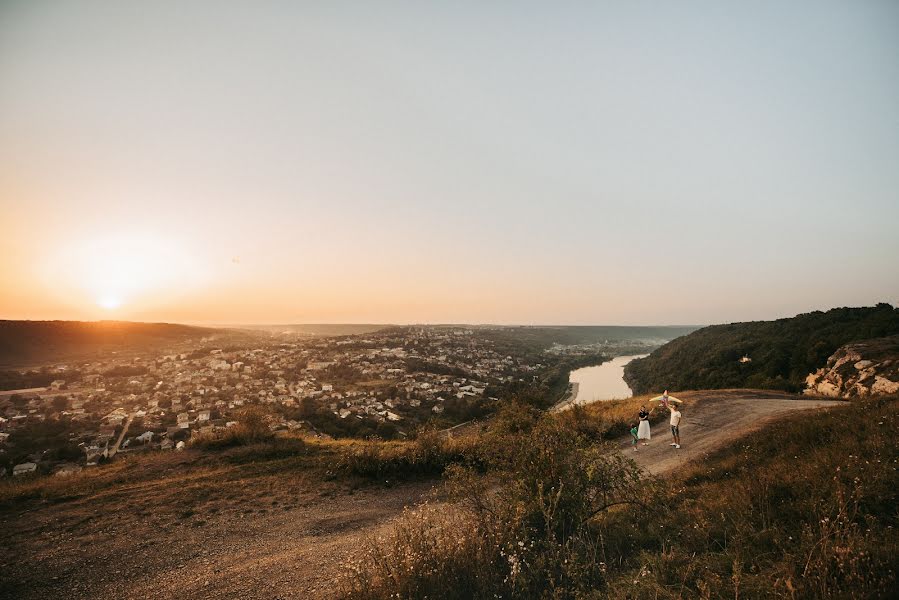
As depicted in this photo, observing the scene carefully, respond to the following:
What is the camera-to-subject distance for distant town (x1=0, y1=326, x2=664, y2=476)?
18.7 meters

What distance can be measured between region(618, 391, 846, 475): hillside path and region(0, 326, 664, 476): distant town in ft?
27.1

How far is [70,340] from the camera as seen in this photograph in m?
52.6

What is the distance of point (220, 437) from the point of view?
14.4 m

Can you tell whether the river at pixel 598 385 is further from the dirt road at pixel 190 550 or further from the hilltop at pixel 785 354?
the dirt road at pixel 190 550

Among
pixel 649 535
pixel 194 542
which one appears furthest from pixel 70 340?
pixel 649 535

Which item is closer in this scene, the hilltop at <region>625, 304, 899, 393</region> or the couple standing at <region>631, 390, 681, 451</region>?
the couple standing at <region>631, 390, 681, 451</region>

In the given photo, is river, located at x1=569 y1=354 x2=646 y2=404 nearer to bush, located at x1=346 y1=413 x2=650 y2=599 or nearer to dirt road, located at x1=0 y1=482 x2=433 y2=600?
dirt road, located at x1=0 y1=482 x2=433 y2=600

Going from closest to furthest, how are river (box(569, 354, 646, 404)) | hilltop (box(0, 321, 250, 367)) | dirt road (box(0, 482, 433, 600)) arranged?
1. dirt road (box(0, 482, 433, 600))
2. hilltop (box(0, 321, 250, 367))
3. river (box(569, 354, 646, 404))

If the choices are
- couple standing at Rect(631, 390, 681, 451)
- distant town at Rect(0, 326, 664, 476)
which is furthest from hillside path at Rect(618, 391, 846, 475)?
distant town at Rect(0, 326, 664, 476)

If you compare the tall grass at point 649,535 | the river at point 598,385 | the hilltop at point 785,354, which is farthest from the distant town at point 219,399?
the hilltop at point 785,354

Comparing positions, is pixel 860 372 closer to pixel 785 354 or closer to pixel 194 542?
pixel 785 354

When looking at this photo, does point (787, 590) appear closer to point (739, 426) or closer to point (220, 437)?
point (739, 426)

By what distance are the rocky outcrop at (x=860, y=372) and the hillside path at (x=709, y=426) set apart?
11.1 ft

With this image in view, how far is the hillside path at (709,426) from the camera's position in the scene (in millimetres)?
11359
